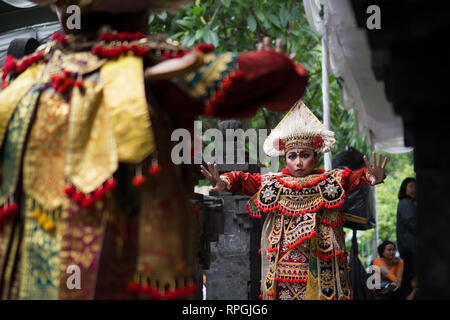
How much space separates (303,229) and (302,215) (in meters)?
0.13

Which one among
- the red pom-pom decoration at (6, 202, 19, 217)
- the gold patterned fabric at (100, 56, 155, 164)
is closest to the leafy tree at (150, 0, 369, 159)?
the gold patterned fabric at (100, 56, 155, 164)

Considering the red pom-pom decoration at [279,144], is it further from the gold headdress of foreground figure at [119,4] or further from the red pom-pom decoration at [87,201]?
the red pom-pom decoration at [87,201]

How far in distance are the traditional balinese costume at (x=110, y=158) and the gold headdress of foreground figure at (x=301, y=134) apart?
293cm

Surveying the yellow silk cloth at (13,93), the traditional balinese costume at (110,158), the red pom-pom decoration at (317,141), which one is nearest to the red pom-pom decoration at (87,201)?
the traditional balinese costume at (110,158)

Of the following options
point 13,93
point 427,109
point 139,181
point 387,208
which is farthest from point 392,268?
point 387,208

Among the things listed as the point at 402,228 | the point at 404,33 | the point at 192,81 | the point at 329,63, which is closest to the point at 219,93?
the point at 192,81

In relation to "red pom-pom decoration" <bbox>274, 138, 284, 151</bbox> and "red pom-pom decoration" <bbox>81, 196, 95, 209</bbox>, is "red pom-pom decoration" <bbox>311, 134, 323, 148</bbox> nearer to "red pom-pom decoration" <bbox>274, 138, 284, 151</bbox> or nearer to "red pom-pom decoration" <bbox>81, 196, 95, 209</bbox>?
"red pom-pom decoration" <bbox>274, 138, 284, 151</bbox>

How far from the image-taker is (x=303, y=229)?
14.8 ft

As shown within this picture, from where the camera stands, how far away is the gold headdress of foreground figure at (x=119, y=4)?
1.96 m

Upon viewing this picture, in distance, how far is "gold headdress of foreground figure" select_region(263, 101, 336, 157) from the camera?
4883 mm

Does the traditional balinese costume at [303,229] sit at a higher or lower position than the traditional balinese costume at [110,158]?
lower

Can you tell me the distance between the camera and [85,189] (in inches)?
69.3

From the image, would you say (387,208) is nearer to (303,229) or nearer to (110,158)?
(303,229)
